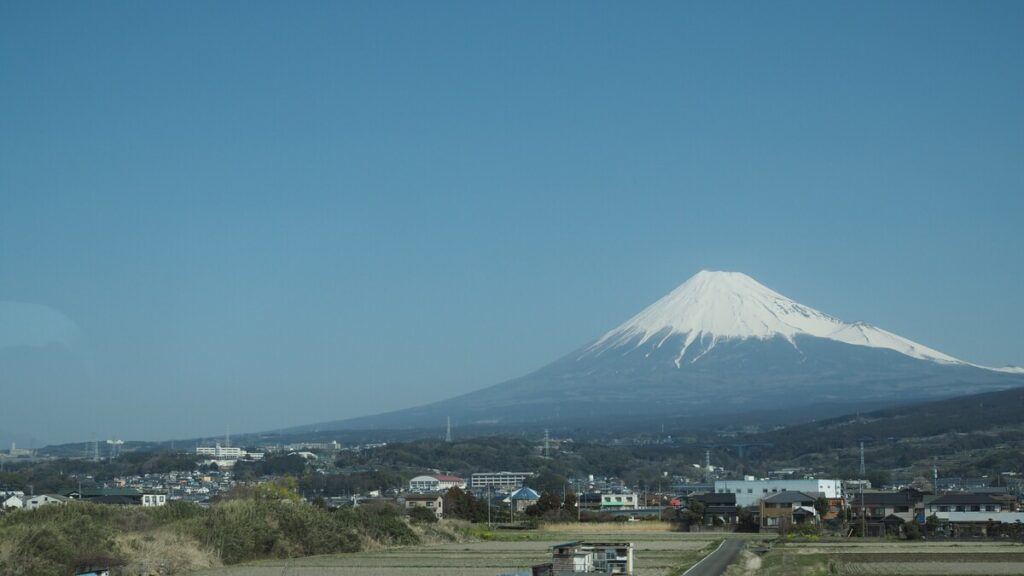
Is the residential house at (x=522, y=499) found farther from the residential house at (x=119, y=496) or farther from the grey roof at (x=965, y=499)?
the grey roof at (x=965, y=499)

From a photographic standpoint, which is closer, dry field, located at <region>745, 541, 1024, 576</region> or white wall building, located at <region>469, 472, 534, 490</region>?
dry field, located at <region>745, 541, 1024, 576</region>

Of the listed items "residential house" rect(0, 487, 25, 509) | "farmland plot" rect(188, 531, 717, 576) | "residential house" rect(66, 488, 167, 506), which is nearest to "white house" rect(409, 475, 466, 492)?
"residential house" rect(66, 488, 167, 506)

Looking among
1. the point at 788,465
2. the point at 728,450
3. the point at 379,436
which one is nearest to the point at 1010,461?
the point at 788,465

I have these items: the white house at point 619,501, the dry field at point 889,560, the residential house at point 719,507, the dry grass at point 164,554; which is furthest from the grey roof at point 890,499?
the dry grass at point 164,554

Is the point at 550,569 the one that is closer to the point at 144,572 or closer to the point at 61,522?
the point at 144,572

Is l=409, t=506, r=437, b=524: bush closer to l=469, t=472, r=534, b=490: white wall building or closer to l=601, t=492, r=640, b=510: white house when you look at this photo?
l=601, t=492, r=640, b=510: white house

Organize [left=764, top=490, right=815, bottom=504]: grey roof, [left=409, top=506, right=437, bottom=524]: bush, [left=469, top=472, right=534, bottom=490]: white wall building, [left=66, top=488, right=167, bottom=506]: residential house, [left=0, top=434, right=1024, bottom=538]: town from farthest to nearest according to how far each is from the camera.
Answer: [left=469, top=472, right=534, bottom=490]: white wall building, [left=764, top=490, right=815, bottom=504]: grey roof, [left=66, top=488, right=167, bottom=506]: residential house, [left=0, top=434, right=1024, bottom=538]: town, [left=409, top=506, right=437, bottom=524]: bush

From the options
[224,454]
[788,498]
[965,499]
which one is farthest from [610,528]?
[224,454]
